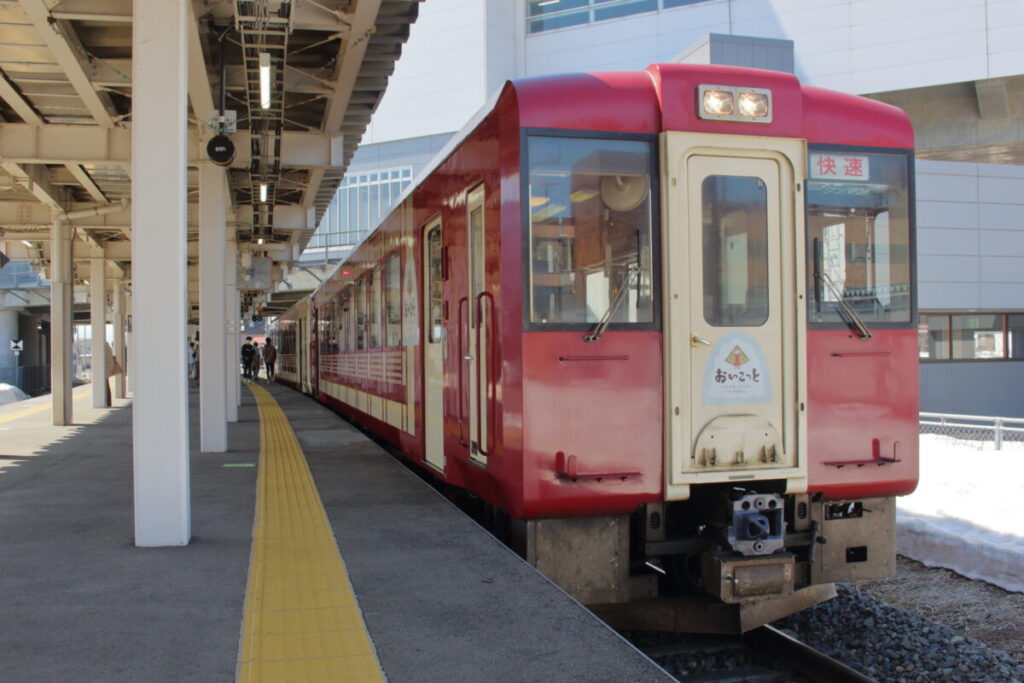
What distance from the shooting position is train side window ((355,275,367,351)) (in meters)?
12.2

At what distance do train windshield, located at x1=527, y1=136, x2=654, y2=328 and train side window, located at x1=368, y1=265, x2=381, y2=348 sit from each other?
571 centimetres

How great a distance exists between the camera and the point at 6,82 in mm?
11383

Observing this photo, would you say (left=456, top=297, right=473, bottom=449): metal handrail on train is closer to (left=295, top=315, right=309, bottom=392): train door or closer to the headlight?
the headlight

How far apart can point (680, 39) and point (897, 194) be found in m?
33.5

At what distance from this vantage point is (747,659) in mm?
5797

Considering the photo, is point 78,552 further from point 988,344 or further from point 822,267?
point 988,344

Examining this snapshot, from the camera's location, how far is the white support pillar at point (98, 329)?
2153cm

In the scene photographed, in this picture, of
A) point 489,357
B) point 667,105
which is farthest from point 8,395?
→ point 667,105

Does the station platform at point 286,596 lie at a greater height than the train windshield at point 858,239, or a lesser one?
lesser

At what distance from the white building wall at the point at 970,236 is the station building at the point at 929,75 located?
0.13 ft

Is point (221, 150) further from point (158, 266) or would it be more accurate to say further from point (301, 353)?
point (301, 353)

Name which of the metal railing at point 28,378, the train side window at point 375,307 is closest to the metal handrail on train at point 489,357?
the train side window at point 375,307

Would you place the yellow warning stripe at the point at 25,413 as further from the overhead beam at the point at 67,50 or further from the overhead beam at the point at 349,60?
the overhead beam at the point at 349,60

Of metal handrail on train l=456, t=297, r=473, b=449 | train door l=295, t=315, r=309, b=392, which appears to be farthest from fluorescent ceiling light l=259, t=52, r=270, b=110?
train door l=295, t=315, r=309, b=392
